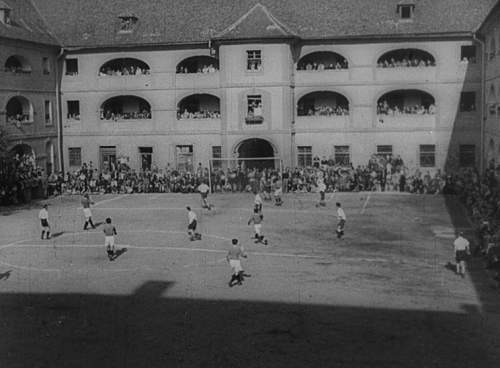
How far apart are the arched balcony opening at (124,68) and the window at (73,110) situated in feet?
8.84

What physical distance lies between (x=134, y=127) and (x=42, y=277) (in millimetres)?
25387

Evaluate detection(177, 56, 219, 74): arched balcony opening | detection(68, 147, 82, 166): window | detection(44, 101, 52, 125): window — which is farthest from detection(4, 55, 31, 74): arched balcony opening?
detection(177, 56, 219, 74): arched balcony opening

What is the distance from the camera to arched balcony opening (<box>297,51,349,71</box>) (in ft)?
152

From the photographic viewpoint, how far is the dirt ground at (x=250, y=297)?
15.5 metres

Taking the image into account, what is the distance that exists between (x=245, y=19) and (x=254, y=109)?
5.47 m

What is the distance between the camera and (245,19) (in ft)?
146

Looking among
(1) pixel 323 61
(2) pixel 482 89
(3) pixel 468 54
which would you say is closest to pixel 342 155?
(1) pixel 323 61

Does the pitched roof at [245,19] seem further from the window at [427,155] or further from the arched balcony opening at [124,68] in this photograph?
the window at [427,155]

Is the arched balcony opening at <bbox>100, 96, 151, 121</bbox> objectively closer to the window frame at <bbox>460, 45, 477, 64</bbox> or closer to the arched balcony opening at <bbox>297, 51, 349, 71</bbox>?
the arched balcony opening at <bbox>297, 51, 349, 71</bbox>

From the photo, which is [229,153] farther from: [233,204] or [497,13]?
[497,13]

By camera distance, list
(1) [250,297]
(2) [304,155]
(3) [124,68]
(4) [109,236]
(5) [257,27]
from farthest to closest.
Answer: (3) [124,68]
(2) [304,155]
(5) [257,27]
(4) [109,236]
(1) [250,297]

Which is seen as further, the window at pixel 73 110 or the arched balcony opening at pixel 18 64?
the window at pixel 73 110

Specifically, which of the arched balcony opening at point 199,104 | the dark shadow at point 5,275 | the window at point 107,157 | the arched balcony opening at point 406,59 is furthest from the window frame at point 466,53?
the dark shadow at point 5,275

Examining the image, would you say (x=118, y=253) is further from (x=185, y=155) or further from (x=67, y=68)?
(x=67, y=68)
